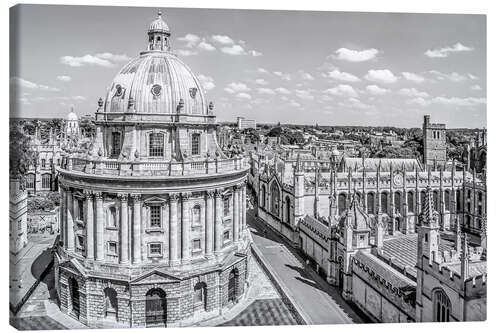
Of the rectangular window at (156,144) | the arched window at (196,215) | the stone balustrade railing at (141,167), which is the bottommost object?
the arched window at (196,215)

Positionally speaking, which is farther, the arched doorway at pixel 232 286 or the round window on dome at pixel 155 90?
the arched doorway at pixel 232 286

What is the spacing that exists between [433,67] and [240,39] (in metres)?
9.72

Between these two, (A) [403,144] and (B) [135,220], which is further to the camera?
(A) [403,144]

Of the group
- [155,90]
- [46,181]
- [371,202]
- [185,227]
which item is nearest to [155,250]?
[185,227]

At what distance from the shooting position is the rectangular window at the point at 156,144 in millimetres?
24594

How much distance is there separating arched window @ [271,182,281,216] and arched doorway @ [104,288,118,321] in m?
21.1

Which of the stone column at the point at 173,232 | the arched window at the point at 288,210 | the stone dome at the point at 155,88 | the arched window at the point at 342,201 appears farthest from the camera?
the arched window at the point at 288,210

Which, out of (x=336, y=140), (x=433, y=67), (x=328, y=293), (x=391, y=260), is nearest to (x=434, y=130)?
(x=433, y=67)

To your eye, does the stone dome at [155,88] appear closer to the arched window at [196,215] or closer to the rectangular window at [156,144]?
the rectangular window at [156,144]

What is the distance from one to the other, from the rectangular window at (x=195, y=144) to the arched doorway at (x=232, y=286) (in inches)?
280

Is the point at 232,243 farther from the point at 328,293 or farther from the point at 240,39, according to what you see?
the point at 240,39

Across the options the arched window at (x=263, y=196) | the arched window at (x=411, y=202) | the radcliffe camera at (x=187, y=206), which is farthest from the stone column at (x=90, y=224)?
the arched window at (x=411, y=202)

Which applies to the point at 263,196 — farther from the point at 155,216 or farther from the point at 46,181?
the point at 155,216

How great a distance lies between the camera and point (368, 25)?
21.3 meters
